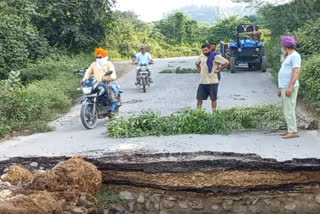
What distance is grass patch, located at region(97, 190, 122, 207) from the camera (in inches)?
213

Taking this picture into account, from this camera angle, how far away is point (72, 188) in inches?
203

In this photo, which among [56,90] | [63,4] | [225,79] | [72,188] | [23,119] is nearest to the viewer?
[72,188]

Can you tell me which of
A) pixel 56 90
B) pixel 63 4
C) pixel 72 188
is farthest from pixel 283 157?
pixel 63 4

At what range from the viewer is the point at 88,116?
9383 mm

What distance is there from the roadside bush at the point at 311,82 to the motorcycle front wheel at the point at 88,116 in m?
5.01

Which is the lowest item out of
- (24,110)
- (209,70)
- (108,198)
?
(108,198)

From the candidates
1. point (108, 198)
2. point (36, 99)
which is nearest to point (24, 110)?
point (36, 99)

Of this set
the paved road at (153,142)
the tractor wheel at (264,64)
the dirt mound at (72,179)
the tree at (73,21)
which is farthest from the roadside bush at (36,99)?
the tractor wheel at (264,64)

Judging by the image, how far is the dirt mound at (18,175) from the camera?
5578 millimetres

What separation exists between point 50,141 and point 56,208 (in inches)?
152

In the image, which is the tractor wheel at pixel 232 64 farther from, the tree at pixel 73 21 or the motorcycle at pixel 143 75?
the tree at pixel 73 21

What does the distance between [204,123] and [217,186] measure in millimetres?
2959

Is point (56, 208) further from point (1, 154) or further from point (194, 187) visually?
point (1, 154)

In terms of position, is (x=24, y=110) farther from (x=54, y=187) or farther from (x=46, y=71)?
(x=46, y=71)
